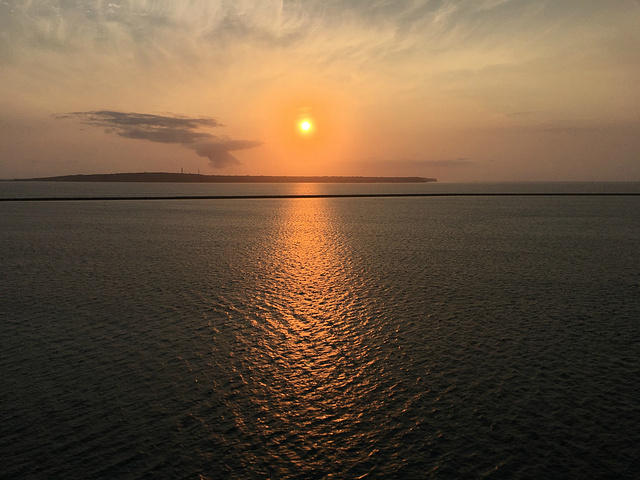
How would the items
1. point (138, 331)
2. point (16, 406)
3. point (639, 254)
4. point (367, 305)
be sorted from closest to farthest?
1. point (16, 406)
2. point (138, 331)
3. point (367, 305)
4. point (639, 254)

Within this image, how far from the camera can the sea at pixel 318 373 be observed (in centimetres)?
934

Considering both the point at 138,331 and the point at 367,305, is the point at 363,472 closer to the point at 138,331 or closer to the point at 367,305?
the point at 138,331

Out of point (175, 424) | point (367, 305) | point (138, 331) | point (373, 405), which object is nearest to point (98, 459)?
point (175, 424)

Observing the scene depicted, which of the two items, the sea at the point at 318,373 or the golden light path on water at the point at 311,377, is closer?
the sea at the point at 318,373

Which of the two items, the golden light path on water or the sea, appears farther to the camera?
the golden light path on water

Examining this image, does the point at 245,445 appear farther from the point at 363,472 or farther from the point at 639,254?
the point at 639,254

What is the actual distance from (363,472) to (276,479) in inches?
65.6

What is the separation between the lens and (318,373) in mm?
13641

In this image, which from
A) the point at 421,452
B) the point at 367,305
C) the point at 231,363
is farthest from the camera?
the point at 367,305

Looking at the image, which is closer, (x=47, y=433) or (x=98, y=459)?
(x=98, y=459)

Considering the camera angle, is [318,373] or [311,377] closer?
[311,377]

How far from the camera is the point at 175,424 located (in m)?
10.6

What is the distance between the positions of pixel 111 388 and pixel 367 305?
39.4 feet

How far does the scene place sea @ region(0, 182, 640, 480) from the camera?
9.34 meters
